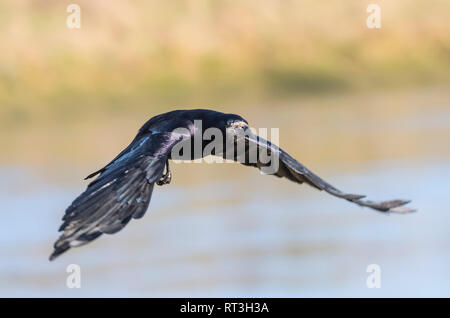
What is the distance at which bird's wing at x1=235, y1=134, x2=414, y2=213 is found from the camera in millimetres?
7645

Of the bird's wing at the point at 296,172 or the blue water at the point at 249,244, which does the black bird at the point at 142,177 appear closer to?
the bird's wing at the point at 296,172

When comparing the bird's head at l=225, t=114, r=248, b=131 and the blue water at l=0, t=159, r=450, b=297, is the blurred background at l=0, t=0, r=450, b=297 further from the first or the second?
the bird's head at l=225, t=114, r=248, b=131

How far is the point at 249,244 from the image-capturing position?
1725cm

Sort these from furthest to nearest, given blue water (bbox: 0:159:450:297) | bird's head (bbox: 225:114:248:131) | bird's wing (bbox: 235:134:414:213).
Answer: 1. blue water (bbox: 0:159:450:297)
2. bird's head (bbox: 225:114:248:131)
3. bird's wing (bbox: 235:134:414:213)

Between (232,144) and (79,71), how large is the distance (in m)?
18.8

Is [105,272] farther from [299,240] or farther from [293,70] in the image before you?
[293,70]

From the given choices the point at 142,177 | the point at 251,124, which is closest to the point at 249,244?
the point at 251,124

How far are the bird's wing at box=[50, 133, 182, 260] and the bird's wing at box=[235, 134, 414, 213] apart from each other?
2.56ft

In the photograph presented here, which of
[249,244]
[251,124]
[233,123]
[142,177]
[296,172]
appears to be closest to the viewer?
[142,177]

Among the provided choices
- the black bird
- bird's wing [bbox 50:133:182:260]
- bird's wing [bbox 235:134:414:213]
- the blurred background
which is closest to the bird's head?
the black bird

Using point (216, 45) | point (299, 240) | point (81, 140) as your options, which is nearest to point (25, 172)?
point (81, 140)

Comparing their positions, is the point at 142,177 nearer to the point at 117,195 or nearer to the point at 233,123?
the point at 117,195

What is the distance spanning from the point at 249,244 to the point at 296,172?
30.0 feet

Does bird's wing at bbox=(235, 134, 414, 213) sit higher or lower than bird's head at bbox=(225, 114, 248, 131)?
lower
